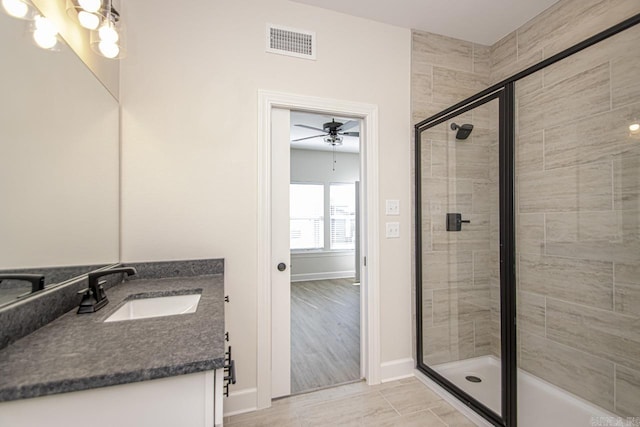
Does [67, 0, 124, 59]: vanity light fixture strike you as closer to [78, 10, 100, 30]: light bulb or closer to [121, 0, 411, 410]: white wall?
[78, 10, 100, 30]: light bulb

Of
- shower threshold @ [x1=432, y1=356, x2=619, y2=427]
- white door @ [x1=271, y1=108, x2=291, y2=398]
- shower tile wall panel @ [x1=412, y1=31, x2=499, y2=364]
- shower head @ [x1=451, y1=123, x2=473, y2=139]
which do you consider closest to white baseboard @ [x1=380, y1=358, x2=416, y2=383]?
shower tile wall panel @ [x1=412, y1=31, x2=499, y2=364]

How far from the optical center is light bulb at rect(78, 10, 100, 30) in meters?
1.37

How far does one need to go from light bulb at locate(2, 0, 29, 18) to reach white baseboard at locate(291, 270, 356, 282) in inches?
217

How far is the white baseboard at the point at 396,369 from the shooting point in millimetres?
2297

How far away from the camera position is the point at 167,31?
188 centimetres

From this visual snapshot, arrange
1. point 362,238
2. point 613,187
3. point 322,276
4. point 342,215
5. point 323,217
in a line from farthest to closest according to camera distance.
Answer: point 342,215
point 323,217
point 322,276
point 362,238
point 613,187

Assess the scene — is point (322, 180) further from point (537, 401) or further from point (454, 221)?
point (537, 401)

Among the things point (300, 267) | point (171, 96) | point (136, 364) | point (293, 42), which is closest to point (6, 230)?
point (136, 364)

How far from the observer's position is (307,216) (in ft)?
21.0

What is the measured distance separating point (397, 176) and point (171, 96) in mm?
1729

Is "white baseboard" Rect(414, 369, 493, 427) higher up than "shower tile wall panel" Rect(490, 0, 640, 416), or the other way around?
"shower tile wall panel" Rect(490, 0, 640, 416)

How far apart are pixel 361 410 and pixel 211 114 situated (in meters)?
2.22

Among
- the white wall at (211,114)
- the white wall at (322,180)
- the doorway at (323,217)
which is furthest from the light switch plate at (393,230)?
the white wall at (322,180)

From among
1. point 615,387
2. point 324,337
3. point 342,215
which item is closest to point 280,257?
point 324,337
